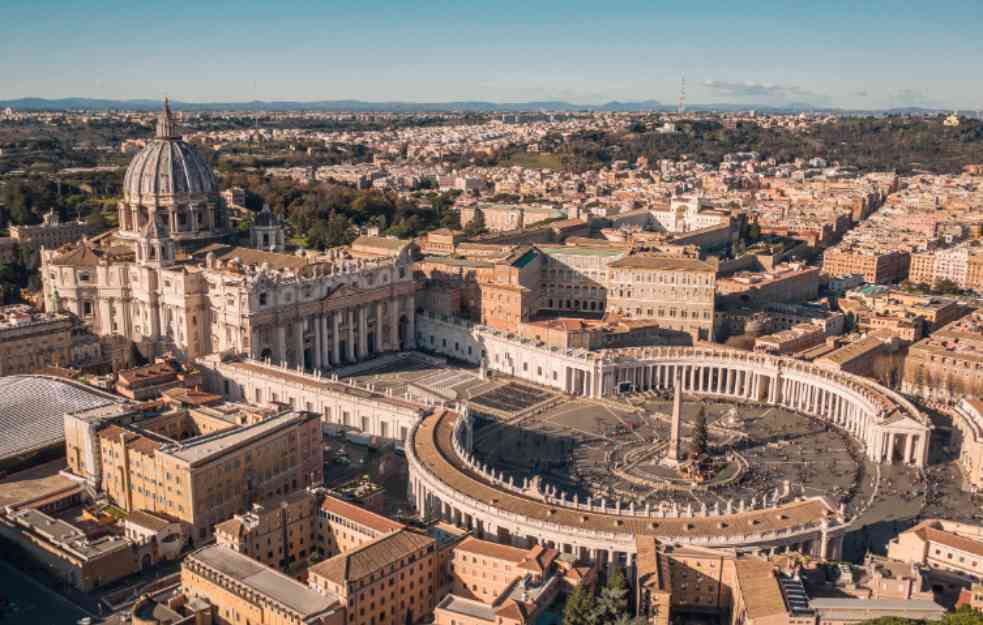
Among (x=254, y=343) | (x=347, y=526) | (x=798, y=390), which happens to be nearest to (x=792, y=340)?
(x=798, y=390)

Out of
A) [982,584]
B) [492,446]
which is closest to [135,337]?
[492,446]

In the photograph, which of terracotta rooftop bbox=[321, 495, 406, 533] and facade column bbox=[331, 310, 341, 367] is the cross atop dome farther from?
terracotta rooftop bbox=[321, 495, 406, 533]

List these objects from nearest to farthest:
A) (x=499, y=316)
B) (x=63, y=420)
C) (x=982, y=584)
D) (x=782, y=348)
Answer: (x=982, y=584) → (x=63, y=420) → (x=782, y=348) → (x=499, y=316)

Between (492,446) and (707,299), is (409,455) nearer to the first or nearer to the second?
(492,446)

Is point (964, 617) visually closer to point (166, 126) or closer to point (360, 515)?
point (360, 515)

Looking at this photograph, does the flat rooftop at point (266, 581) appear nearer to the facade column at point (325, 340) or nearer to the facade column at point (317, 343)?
the facade column at point (317, 343)

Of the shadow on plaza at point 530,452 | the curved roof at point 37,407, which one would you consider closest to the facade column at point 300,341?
the shadow on plaza at point 530,452
